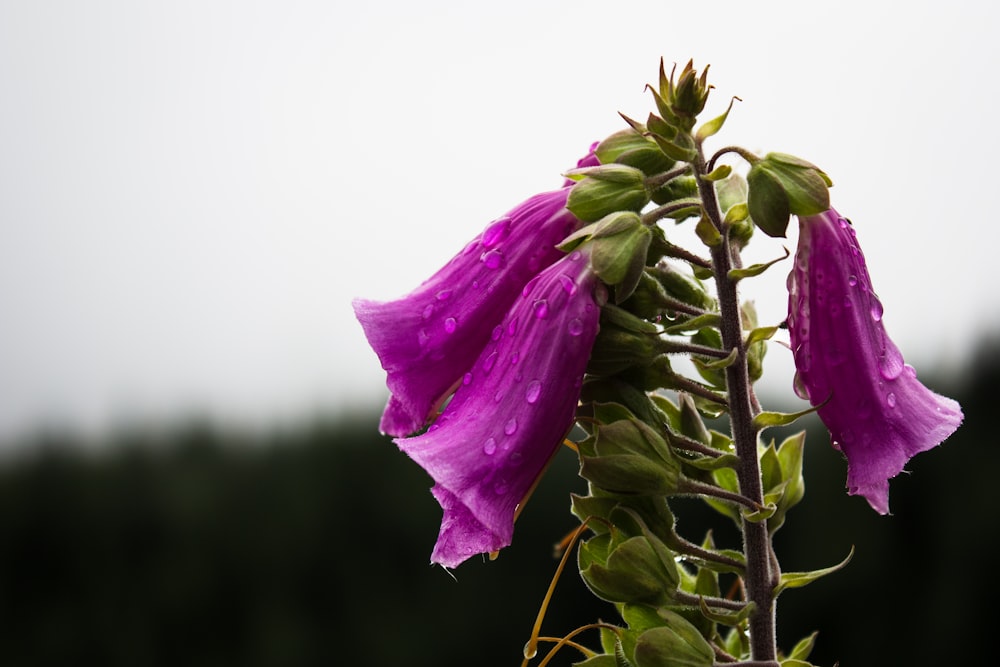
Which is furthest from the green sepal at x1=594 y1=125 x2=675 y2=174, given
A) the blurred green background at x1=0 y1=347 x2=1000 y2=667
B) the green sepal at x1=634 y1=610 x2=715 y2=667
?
the blurred green background at x1=0 y1=347 x2=1000 y2=667

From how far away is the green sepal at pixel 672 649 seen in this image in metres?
0.61

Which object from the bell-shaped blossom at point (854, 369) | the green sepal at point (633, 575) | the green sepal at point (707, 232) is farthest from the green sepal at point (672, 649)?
the green sepal at point (707, 232)

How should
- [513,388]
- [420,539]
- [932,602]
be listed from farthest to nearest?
[420,539] < [932,602] < [513,388]

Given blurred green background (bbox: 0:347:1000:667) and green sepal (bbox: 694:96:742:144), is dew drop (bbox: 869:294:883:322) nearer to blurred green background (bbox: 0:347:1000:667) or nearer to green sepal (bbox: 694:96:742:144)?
green sepal (bbox: 694:96:742:144)

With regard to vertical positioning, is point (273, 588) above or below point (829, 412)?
below

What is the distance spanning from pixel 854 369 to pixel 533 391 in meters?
0.20

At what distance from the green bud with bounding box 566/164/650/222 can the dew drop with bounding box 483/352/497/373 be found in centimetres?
11

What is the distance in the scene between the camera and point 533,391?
23.7 inches

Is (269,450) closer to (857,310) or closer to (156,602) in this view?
(156,602)

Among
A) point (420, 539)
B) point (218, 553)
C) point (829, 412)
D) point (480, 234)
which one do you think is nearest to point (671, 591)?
point (829, 412)

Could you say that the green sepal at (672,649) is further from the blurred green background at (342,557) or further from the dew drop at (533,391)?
the blurred green background at (342,557)

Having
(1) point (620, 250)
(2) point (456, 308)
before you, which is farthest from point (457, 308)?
(1) point (620, 250)

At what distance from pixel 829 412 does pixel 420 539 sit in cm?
273

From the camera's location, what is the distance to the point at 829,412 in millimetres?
631
